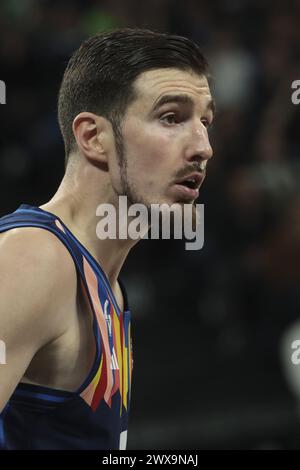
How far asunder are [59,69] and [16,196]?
1.32 meters

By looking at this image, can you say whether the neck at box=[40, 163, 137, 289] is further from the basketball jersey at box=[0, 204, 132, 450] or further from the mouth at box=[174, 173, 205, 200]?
the mouth at box=[174, 173, 205, 200]

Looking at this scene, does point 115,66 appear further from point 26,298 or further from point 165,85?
point 26,298

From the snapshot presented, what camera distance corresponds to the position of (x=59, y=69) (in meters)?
7.65

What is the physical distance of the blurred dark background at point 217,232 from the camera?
610 cm

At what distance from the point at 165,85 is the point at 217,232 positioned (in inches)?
167

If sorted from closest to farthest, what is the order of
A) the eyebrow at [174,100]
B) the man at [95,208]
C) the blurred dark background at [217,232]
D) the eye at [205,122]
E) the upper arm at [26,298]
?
the upper arm at [26,298], the man at [95,208], the eyebrow at [174,100], the eye at [205,122], the blurred dark background at [217,232]

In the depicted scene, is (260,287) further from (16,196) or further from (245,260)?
(16,196)

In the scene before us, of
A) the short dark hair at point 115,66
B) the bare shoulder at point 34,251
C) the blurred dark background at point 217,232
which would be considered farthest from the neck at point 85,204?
the blurred dark background at point 217,232

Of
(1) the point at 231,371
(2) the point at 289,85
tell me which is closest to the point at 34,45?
(2) the point at 289,85

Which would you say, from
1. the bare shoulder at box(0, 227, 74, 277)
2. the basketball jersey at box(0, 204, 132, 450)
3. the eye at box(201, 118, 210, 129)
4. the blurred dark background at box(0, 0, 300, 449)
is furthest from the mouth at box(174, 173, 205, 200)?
the blurred dark background at box(0, 0, 300, 449)

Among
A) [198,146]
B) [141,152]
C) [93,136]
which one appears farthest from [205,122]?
[93,136]

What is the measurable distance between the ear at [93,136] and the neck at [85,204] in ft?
0.16

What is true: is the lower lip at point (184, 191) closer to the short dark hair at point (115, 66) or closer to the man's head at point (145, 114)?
the man's head at point (145, 114)

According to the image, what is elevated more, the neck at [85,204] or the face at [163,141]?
the face at [163,141]
